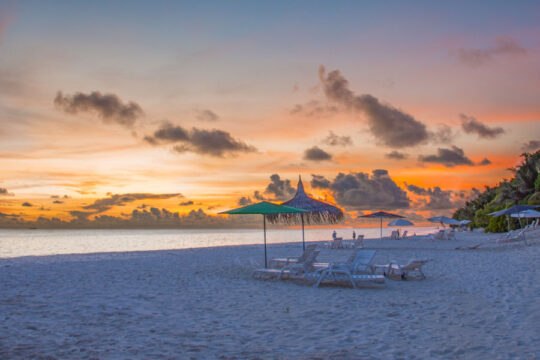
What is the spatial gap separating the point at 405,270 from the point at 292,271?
2.60 m

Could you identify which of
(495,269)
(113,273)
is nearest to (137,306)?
(113,273)

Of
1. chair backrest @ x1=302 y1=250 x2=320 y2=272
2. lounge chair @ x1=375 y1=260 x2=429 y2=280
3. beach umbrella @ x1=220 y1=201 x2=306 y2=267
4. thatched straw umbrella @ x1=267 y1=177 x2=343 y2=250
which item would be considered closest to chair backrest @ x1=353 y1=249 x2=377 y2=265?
lounge chair @ x1=375 y1=260 x2=429 y2=280

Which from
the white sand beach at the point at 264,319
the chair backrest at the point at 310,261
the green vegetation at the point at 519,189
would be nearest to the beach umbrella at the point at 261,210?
the chair backrest at the point at 310,261

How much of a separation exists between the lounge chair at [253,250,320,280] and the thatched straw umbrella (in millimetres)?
3352

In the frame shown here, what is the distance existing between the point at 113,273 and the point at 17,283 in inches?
100.0

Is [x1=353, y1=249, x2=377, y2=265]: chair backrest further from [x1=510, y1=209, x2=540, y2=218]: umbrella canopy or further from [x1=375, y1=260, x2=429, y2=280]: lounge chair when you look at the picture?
[x1=510, y1=209, x2=540, y2=218]: umbrella canopy

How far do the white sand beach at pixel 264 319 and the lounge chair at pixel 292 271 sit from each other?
1.40ft

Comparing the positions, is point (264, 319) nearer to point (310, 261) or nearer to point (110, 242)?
point (310, 261)

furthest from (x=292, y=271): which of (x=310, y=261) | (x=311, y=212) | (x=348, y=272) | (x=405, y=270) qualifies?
(x=311, y=212)

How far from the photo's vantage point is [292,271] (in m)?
10.7

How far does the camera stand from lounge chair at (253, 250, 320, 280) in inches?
409

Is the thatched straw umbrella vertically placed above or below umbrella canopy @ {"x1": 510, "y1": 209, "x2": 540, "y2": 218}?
above

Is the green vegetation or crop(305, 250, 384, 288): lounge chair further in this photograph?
the green vegetation

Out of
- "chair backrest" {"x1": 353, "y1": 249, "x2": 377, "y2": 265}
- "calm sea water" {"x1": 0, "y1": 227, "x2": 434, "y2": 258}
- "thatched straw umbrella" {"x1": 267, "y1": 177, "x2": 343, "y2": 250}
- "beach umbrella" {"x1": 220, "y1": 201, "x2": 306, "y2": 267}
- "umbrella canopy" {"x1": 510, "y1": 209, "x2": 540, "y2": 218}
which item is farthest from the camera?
"calm sea water" {"x1": 0, "y1": 227, "x2": 434, "y2": 258}
